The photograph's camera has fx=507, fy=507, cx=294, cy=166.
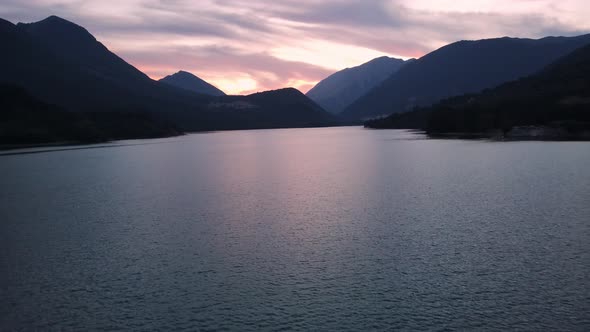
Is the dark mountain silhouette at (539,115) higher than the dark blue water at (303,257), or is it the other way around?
the dark mountain silhouette at (539,115)

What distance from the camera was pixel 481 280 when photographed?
2438cm

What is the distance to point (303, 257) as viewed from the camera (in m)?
29.1

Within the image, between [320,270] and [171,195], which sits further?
[171,195]

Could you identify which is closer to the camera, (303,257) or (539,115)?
(303,257)

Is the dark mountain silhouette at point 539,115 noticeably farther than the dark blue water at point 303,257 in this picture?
Yes

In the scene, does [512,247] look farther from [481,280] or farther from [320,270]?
[320,270]

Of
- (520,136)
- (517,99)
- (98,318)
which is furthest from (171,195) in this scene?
(517,99)

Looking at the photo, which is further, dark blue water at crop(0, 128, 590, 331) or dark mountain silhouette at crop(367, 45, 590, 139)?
dark mountain silhouette at crop(367, 45, 590, 139)

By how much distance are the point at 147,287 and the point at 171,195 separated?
3285cm

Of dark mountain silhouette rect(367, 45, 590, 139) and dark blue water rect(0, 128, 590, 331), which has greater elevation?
dark mountain silhouette rect(367, 45, 590, 139)

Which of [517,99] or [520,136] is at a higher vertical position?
[517,99]

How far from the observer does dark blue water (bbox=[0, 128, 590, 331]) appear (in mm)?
20978

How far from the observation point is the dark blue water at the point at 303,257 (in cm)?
2098

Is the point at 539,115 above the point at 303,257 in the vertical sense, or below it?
above
